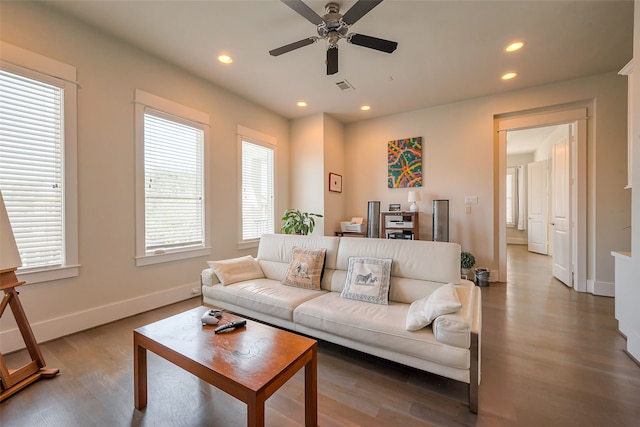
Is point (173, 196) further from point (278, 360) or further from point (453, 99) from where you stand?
point (453, 99)

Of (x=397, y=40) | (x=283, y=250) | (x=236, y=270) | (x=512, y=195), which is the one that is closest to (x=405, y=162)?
(x=397, y=40)

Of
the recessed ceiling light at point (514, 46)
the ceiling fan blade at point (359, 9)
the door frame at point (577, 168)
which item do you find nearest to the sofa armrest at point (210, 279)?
the ceiling fan blade at point (359, 9)

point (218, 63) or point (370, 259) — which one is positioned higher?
point (218, 63)

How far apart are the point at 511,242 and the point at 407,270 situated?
800 cm

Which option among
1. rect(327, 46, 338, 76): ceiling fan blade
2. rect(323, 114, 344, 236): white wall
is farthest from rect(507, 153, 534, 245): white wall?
rect(327, 46, 338, 76): ceiling fan blade

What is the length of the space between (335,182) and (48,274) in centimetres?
398

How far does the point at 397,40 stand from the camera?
109 inches

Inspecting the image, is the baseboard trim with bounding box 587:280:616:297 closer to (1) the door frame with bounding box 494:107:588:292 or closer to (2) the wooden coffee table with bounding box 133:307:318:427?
(1) the door frame with bounding box 494:107:588:292

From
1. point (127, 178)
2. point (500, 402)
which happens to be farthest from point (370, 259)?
point (127, 178)

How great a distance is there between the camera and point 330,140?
495 cm

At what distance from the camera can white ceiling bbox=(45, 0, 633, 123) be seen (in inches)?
91.9

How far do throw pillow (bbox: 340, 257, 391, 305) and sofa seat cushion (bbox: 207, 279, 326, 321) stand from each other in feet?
1.13

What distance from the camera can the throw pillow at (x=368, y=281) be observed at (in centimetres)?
217

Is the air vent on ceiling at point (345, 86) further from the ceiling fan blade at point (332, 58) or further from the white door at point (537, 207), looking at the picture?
the white door at point (537, 207)
